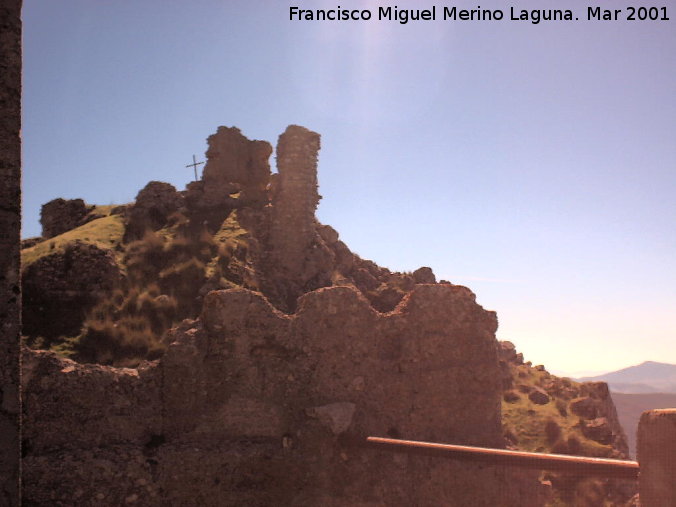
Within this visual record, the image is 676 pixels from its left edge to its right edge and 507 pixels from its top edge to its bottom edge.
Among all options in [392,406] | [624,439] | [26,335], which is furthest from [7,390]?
[624,439]

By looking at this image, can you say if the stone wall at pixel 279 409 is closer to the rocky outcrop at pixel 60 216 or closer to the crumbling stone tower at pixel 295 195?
the crumbling stone tower at pixel 295 195

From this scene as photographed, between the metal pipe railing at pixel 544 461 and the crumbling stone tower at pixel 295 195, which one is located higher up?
the crumbling stone tower at pixel 295 195

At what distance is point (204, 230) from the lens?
1574 centimetres

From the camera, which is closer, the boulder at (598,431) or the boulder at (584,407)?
the boulder at (598,431)

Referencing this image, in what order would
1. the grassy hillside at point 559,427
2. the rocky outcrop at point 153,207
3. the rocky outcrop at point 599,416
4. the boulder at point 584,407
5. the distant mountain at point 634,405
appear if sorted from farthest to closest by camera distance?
the distant mountain at point 634,405 → the boulder at point 584,407 → the rocky outcrop at point 599,416 → the rocky outcrop at point 153,207 → the grassy hillside at point 559,427

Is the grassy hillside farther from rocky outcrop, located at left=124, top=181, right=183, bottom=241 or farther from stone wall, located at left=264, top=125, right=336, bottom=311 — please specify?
rocky outcrop, located at left=124, top=181, right=183, bottom=241

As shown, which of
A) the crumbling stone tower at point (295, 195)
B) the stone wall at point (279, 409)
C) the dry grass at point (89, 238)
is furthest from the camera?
the crumbling stone tower at point (295, 195)

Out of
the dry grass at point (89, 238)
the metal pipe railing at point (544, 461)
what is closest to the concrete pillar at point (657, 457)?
the metal pipe railing at point (544, 461)

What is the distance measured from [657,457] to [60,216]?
18.3 metres

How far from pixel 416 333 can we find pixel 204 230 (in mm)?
9941

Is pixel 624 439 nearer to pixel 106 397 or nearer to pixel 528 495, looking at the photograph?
pixel 528 495

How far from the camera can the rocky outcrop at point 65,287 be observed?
10734mm

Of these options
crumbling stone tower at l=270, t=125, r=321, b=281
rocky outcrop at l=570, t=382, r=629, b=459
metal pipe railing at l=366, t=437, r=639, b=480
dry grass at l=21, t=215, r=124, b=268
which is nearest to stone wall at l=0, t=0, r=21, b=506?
metal pipe railing at l=366, t=437, r=639, b=480

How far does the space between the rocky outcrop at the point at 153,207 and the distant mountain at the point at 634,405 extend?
4942 centimetres
